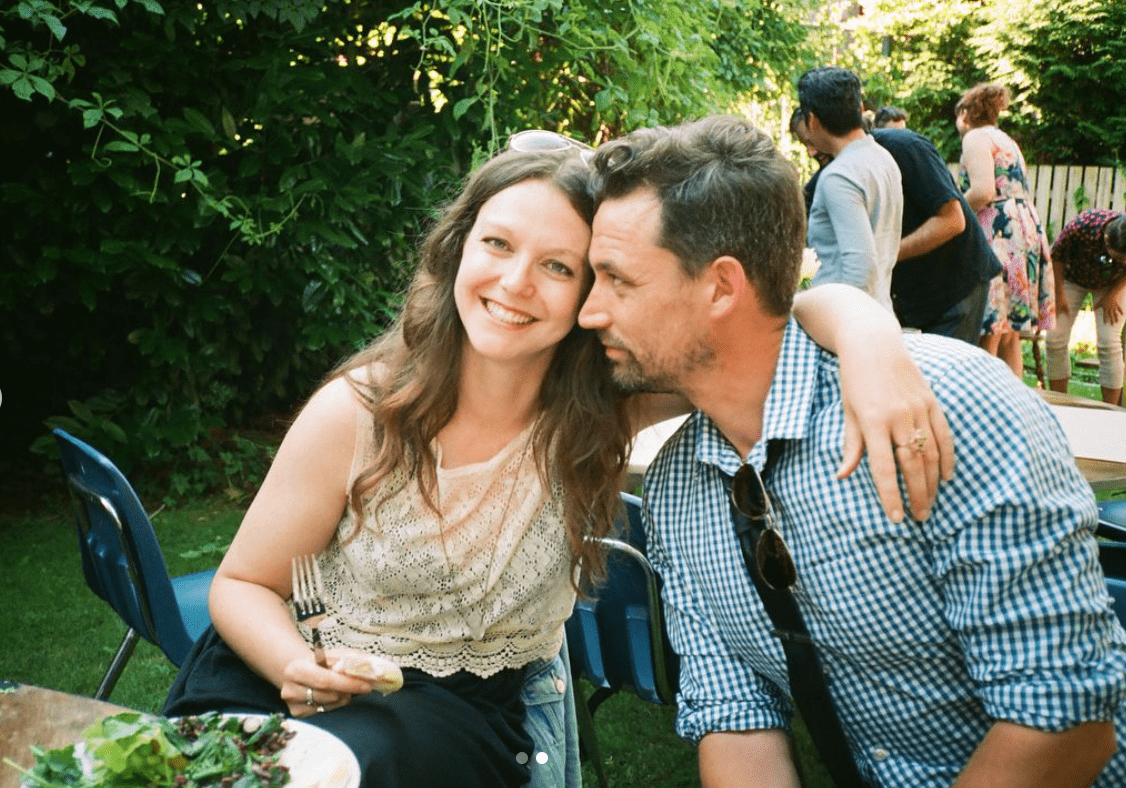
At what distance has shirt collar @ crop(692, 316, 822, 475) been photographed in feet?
5.79

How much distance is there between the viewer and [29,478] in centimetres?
584

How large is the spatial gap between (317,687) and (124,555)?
46.6 inches

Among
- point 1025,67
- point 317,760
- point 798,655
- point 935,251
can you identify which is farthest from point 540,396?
point 1025,67

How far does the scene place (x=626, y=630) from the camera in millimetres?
2686

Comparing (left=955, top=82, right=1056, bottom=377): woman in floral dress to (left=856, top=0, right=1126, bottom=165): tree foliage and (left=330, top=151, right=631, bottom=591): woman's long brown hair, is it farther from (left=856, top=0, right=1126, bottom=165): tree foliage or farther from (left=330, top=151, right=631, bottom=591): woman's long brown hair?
(left=856, top=0, right=1126, bottom=165): tree foliage

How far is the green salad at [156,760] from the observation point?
1.30 meters

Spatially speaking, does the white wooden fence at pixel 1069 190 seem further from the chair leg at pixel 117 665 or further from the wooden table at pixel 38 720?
the wooden table at pixel 38 720

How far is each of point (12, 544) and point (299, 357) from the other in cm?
165

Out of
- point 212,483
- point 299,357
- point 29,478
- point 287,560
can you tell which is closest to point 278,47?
point 299,357

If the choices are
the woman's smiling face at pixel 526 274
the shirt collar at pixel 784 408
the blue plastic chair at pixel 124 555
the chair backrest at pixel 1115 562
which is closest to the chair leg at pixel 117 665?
the blue plastic chair at pixel 124 555

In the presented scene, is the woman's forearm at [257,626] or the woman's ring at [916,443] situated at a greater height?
the woman's ring at [916,443]

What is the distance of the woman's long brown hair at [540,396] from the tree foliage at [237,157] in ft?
7.20

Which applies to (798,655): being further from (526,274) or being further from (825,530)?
(526,274)

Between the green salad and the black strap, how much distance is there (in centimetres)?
78
